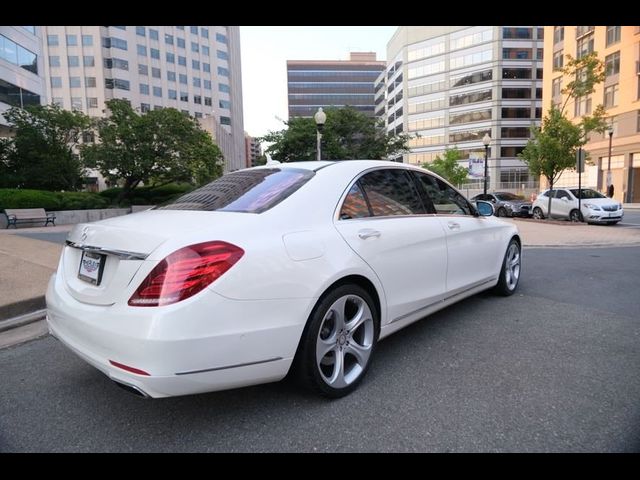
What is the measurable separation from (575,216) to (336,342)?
1801 cm

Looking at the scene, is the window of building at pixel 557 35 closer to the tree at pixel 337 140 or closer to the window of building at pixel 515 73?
the window of building at pixel 515 73

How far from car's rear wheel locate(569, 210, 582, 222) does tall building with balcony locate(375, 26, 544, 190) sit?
47596 mm

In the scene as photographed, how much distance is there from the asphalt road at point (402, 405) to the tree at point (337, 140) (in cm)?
2288

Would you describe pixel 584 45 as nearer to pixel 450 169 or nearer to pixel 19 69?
pixel 450 169

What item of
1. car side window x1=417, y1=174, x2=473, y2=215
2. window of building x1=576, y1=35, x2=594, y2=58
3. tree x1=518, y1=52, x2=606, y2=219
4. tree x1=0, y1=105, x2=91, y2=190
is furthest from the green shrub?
window of building x1=576, y1=35, x2=594, y2=58

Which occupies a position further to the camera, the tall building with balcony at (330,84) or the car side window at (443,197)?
the tall building with balcony at (330,84)

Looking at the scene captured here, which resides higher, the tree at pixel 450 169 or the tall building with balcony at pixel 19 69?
the tall building with balcony at pixel 19 69

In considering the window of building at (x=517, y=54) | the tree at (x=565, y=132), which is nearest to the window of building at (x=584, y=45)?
the window of building at (x=517, y=54)

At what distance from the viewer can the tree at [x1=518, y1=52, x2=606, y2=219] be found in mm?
18266

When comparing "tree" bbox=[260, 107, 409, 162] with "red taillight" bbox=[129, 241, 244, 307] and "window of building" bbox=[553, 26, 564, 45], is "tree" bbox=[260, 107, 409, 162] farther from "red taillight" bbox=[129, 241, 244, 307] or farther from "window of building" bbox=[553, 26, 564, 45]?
"window of building" bbox=[553, 26, 564, 45]

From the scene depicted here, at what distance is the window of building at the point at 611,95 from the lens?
124ft
